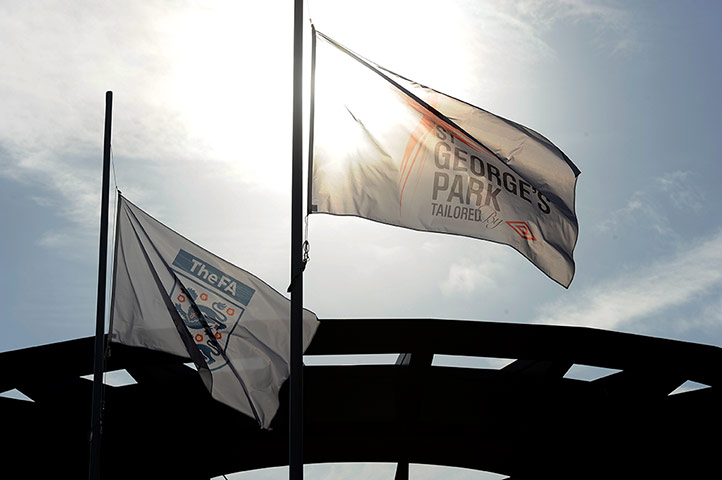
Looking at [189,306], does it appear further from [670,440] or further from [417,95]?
[670,440]

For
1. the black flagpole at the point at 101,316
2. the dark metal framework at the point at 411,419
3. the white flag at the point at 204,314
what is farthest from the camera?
the dark metal framework at the point at 411,419

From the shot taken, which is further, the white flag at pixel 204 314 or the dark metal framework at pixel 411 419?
the dark metal framework at pixel 411 419

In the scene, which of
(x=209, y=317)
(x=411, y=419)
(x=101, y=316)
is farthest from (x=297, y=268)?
(x=411, y=419)

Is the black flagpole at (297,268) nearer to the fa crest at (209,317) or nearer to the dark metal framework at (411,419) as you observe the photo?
the fa crest at (209,317)

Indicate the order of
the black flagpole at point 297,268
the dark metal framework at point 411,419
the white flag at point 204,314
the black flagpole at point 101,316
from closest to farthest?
the black flagpole at point 297,268 < the white flag at point 204,314 < the black flagpole at point 101,316 < the dark metal framework at point 411,419

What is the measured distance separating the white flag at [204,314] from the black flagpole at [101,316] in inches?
46.5

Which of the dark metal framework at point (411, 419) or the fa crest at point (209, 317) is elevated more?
the fa crest at point (209, 317)

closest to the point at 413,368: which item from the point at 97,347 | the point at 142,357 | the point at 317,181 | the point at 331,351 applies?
the point at 331,351

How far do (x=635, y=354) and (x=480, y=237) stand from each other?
5.45 metres

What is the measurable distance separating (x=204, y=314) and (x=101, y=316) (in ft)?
10.1

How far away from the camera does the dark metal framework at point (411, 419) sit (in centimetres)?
1452

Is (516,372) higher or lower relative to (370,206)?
lower

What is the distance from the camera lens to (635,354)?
44.2ft

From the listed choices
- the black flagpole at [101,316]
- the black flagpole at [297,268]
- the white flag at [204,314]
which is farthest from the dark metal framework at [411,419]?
the black flagpole at [297,268]
